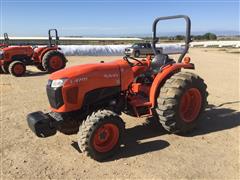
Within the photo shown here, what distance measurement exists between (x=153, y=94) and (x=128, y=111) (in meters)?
0.56

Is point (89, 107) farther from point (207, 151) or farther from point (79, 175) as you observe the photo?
point (207, 151)

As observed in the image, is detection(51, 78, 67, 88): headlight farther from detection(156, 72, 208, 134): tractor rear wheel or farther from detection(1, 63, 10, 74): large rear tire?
detection(1, 63, 10, 74): large rear tire

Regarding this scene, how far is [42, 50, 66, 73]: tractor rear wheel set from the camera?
1473cm

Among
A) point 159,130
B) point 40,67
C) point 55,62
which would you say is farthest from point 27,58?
point 159,130

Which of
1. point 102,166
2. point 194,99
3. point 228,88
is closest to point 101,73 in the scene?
point 102,166

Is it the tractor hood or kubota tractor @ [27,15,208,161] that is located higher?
the tractor hood

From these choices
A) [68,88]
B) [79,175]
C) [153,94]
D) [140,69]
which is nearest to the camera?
[79,175]

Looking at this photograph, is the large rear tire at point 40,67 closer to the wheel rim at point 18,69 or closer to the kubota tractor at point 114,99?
the wheel rim at point 18,69

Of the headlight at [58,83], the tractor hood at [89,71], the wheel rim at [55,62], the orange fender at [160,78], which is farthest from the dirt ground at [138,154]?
the wheel rim at [55,62]

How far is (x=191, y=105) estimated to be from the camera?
6.04m

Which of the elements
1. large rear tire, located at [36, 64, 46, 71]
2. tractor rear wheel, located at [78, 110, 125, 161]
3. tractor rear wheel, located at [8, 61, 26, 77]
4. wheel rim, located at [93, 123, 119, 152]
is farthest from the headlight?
large rear tire, located at [36, 64, 46, 71]

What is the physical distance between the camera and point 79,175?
4.44 metres

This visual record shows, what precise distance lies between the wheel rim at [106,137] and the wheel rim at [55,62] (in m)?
10.5

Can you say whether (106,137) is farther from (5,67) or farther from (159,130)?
(5,67)
